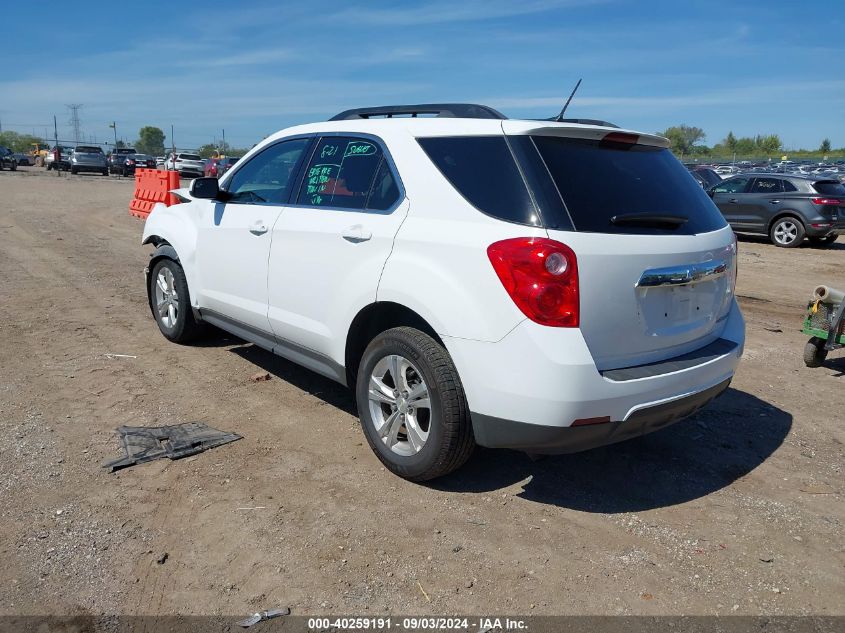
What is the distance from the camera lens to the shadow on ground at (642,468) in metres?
3.68

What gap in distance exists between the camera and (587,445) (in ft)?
10.5

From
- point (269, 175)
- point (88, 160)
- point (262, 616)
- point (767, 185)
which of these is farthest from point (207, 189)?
point (88, 160)

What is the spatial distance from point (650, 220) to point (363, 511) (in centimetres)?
200

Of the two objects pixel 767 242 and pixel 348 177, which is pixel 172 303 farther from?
pixel 767 242

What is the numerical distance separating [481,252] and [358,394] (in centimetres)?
123

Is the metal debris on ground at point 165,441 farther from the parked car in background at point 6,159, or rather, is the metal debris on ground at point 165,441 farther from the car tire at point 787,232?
the parked car in background at point 6,159

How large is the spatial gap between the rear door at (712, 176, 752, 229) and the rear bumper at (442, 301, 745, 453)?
14.5 metres

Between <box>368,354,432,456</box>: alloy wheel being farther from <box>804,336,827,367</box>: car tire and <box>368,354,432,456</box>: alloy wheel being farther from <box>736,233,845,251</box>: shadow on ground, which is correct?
<box>736,233,845,251</box>: shadow on ground

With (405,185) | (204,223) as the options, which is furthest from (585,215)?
(204,223)

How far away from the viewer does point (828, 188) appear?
Result: 51.5 ft

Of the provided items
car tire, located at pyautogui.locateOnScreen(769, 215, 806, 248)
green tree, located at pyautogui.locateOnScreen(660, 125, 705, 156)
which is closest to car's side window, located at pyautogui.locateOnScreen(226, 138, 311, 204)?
car tire, located at pyautogui.locateOnScreen(769, 215, 806, 248)

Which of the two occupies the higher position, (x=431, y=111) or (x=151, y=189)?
(x=431, y=111)

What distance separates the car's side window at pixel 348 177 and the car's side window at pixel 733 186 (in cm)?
1518

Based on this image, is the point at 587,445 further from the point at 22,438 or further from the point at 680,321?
the point at 22,438
